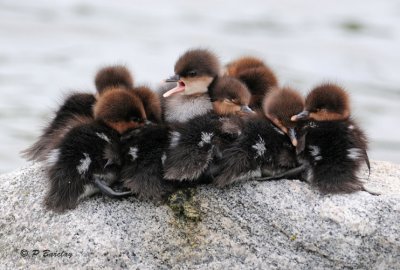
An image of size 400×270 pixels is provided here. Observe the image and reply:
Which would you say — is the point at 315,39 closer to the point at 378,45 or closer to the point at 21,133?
the point at 378,45

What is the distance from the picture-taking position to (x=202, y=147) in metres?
3.82

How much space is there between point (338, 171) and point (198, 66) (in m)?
1.05

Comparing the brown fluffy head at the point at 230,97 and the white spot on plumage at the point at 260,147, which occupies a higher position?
the brown fluffy head at the point at 230,97

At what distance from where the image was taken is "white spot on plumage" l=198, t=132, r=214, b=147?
12.6ft

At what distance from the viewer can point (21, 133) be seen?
326 inches

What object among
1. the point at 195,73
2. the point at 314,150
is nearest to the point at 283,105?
the point at 314,150

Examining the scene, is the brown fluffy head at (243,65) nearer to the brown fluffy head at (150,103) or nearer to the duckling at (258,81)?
the duckling at (258,81)

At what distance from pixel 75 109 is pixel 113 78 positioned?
0.29 m

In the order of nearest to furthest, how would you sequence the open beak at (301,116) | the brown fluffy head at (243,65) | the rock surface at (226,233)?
the rock surface at (226,233) → the open beak at (301,116) → the brown fluffy head at (243,65)

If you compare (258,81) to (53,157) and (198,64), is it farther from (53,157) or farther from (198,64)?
(53,157)

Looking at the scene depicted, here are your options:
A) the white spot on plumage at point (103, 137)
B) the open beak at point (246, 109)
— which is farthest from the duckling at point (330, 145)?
the white spot on plumage at point (103, 137)

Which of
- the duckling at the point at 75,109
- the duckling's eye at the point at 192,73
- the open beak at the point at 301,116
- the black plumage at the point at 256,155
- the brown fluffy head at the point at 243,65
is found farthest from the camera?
the brown fluffy head at the point at 243,65

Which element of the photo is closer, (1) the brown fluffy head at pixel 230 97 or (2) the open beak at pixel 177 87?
(1) the brown fluffy head at pixel 230 97

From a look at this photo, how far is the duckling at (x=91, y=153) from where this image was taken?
3814 mm
